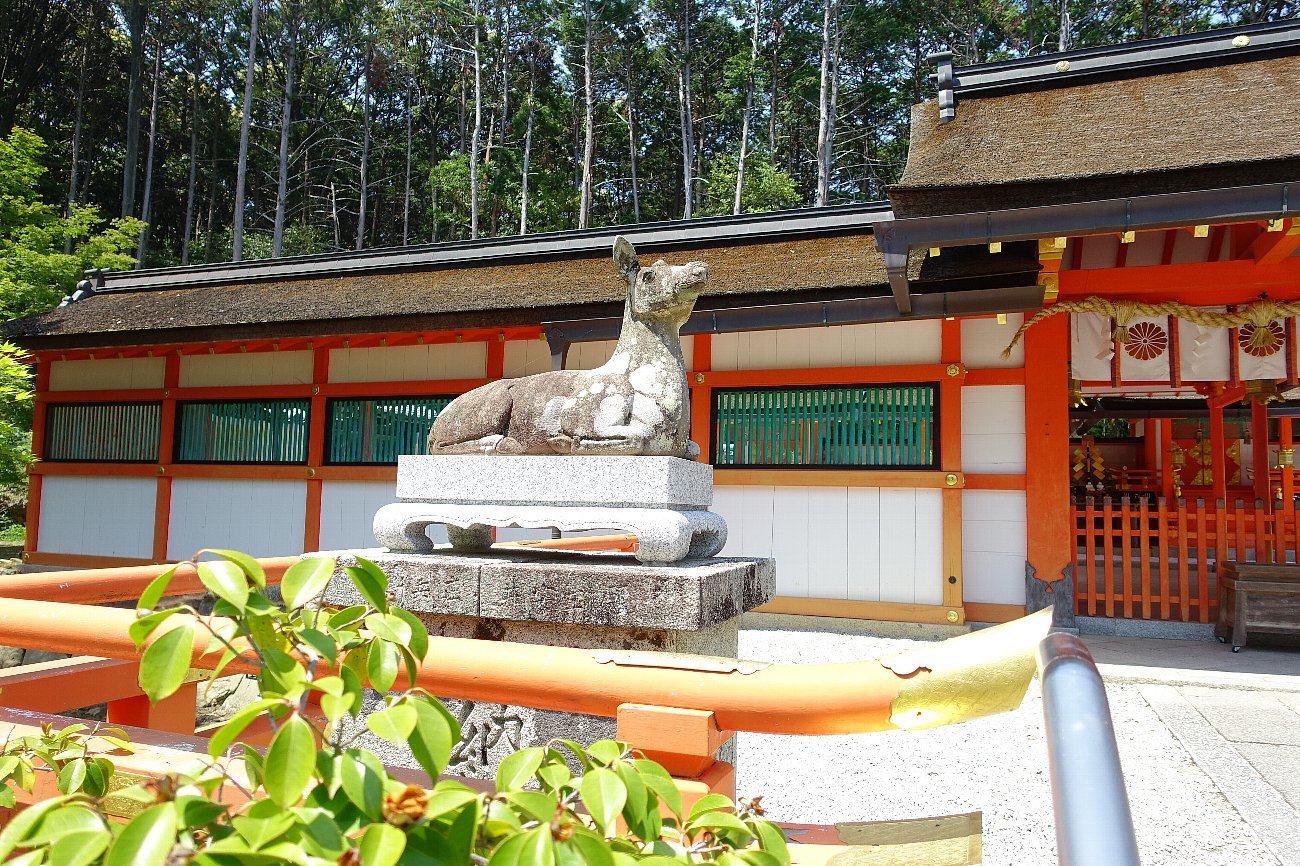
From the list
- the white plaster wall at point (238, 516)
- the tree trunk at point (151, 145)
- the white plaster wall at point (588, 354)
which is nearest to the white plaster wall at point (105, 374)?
the white plaster wall at point (238, 516)

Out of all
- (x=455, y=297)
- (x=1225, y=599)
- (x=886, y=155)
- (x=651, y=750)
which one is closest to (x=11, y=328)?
(x=455, y=297)

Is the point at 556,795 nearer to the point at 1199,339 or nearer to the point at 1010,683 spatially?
the point at 1010,683

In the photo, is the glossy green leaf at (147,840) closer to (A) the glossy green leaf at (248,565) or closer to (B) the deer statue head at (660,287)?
(A) the glossy green leaf at (248,565)

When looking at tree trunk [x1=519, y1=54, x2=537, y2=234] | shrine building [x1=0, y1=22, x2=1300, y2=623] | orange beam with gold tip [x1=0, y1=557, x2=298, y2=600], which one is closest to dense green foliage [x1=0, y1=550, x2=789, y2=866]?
orange beam with gold tip [x1=0, y1=557, x2=298, y2=600]

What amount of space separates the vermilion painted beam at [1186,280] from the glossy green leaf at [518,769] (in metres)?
7.10

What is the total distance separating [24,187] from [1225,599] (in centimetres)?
1729

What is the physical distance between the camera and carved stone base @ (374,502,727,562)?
2328mm

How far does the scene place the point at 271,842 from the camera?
0.68 m

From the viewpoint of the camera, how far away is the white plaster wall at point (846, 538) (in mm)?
6945

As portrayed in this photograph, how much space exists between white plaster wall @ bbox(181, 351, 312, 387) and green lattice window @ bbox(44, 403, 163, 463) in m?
0.65

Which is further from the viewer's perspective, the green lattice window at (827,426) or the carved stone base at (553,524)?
the green lattice window at (827,426)

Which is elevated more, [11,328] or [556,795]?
[11,328]

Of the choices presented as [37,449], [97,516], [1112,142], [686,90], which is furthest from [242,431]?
[686,90]

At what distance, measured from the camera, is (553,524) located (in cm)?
246
